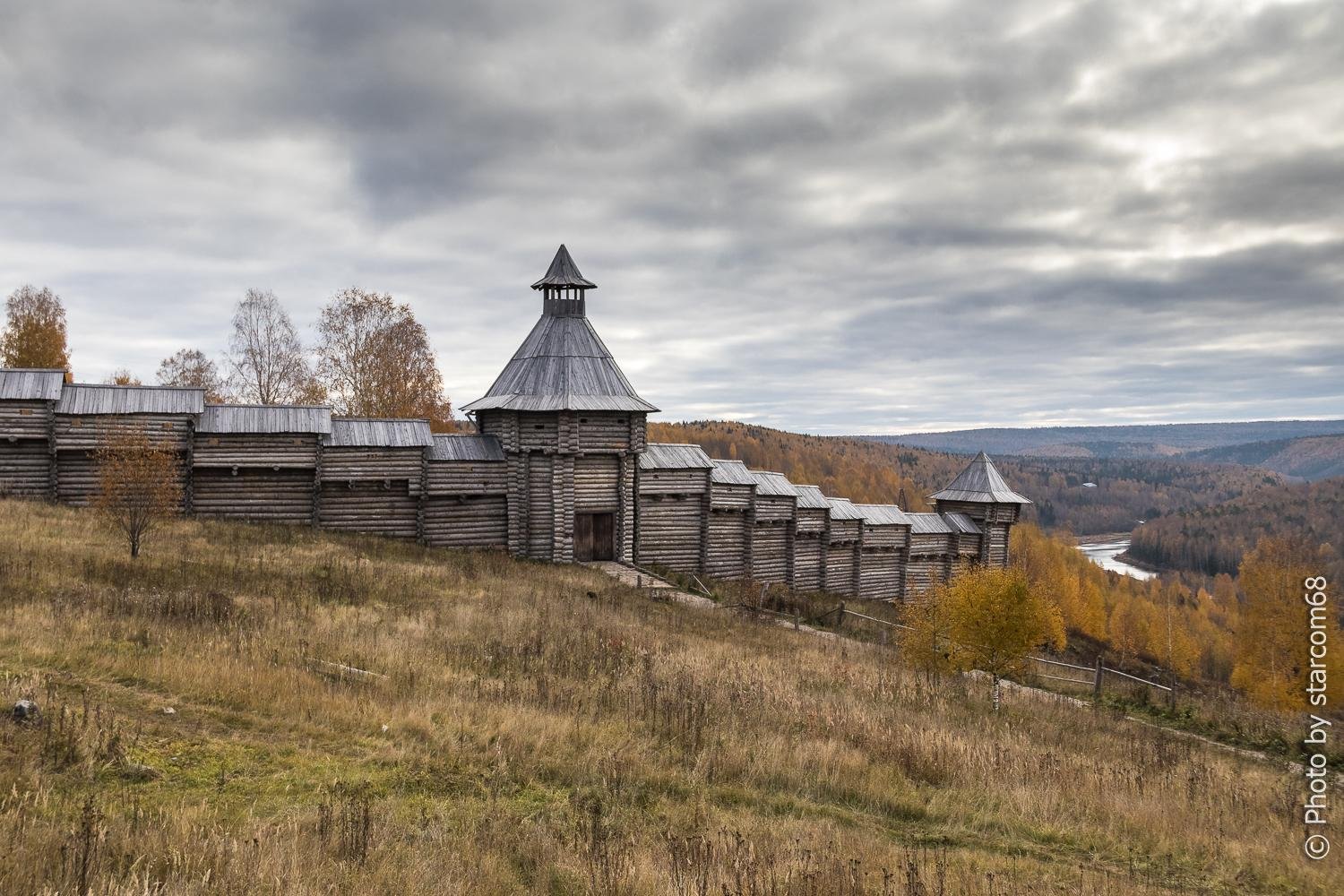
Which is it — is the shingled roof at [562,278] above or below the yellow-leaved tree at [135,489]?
above

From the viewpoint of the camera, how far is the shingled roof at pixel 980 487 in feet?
139

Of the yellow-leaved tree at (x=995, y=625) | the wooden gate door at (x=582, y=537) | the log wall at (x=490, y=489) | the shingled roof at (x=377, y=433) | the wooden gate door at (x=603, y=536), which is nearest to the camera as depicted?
the yellow-leaved tree at (x=995, y=625)

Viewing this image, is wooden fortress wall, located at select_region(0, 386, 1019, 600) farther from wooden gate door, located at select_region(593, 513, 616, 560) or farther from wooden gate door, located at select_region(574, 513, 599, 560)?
wooden gate door, located at select_region(574, 513, 599, 560)

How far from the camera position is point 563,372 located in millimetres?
30734

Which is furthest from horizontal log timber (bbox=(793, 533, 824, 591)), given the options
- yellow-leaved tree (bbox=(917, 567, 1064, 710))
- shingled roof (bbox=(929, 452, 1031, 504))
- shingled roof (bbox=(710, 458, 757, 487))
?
yellow-leaved tree (bbox=(917, 567, 1064, 710))

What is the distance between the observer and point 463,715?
9.15 m

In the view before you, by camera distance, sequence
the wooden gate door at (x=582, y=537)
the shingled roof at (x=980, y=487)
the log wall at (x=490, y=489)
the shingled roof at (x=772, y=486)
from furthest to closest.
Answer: the shingled roof at (x=980, y=487) < the shingled roof at (x=772, y=486) < the wooden gate door at (x=582, y=537) < the log wall at (x=490, y=489)

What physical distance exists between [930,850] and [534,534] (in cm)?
2362

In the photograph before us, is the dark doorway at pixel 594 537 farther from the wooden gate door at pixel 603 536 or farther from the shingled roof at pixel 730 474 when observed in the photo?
the shingled roof at pixel 730 474

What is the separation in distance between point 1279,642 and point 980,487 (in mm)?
18749

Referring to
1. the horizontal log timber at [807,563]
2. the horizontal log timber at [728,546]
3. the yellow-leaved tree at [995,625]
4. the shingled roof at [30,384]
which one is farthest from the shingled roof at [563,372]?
the yellow-leaved tree at [995,625]

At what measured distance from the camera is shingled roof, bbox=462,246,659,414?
97.1ft

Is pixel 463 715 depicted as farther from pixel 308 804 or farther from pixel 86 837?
pixel 86 837

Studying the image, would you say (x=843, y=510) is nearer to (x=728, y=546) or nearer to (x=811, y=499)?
(x=811, y=499)
